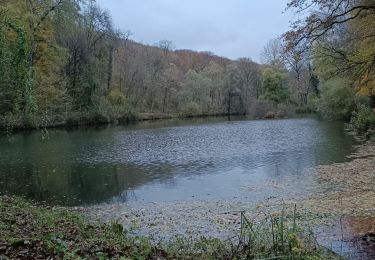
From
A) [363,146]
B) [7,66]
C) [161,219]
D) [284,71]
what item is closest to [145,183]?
[161,219]

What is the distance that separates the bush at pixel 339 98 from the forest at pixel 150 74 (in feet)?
0.38

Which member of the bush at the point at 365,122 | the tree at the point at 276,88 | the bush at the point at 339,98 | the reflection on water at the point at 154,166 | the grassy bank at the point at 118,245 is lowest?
the reflection on water at the point at 154,166

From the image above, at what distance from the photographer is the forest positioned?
15602 millimetres

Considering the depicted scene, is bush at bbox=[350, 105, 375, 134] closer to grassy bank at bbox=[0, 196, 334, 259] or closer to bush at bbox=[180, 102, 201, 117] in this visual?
grassy bank at bbox=[0, 196, 334, 259]

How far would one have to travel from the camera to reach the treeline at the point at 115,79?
42625mm

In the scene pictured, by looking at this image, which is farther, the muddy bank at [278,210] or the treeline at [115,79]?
the treeline at [115,79]

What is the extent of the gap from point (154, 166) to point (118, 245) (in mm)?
14893

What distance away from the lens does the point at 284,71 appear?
8525 cm

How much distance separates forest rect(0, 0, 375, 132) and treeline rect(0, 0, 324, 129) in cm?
16

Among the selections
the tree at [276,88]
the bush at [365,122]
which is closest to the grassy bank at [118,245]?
the bush at [365,122]

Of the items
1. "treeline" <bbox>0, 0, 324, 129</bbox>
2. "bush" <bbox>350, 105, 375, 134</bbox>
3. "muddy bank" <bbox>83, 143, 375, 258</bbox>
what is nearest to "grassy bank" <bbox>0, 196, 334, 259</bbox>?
"muddy bank" <bbox>83, 143, 375, 258</bbox>

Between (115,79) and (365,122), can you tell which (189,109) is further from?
(365,122)

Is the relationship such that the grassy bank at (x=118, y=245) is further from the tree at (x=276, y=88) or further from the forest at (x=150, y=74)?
the tree at (x=276, y=88)

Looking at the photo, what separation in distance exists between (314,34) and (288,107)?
63079mm
